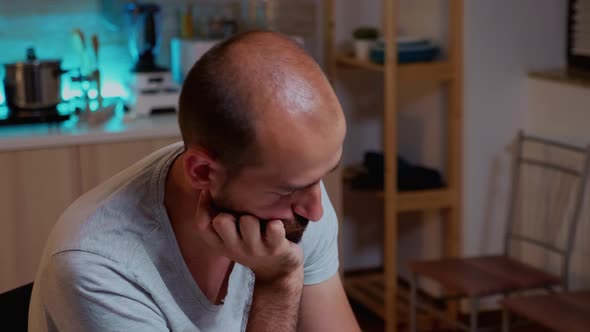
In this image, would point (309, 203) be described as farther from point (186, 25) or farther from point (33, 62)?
point (186, 25)

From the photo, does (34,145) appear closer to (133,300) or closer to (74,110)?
(74,110)

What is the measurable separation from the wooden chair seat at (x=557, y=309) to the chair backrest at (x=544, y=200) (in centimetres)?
26

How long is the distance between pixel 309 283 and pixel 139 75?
1.86m

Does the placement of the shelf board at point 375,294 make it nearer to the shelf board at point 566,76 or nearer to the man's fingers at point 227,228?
the shelf board at point 566,76

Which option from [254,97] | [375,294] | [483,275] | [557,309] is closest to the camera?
[254,97]

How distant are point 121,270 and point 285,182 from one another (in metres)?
0.26

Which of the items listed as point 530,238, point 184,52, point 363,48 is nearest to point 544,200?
point 530,238

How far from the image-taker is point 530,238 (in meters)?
3.41

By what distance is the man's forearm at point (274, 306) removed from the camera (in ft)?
4.56

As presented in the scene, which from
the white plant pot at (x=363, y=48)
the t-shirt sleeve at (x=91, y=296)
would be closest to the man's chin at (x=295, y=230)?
the t-shirt sleeve at (x=91, y=296)

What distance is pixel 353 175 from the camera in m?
3.61

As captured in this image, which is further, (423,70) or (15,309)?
(423,70)

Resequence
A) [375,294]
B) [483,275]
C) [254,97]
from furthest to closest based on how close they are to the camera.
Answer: [375,294], [483,275], [254,97]

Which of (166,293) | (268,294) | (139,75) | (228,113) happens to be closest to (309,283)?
(268,294)
